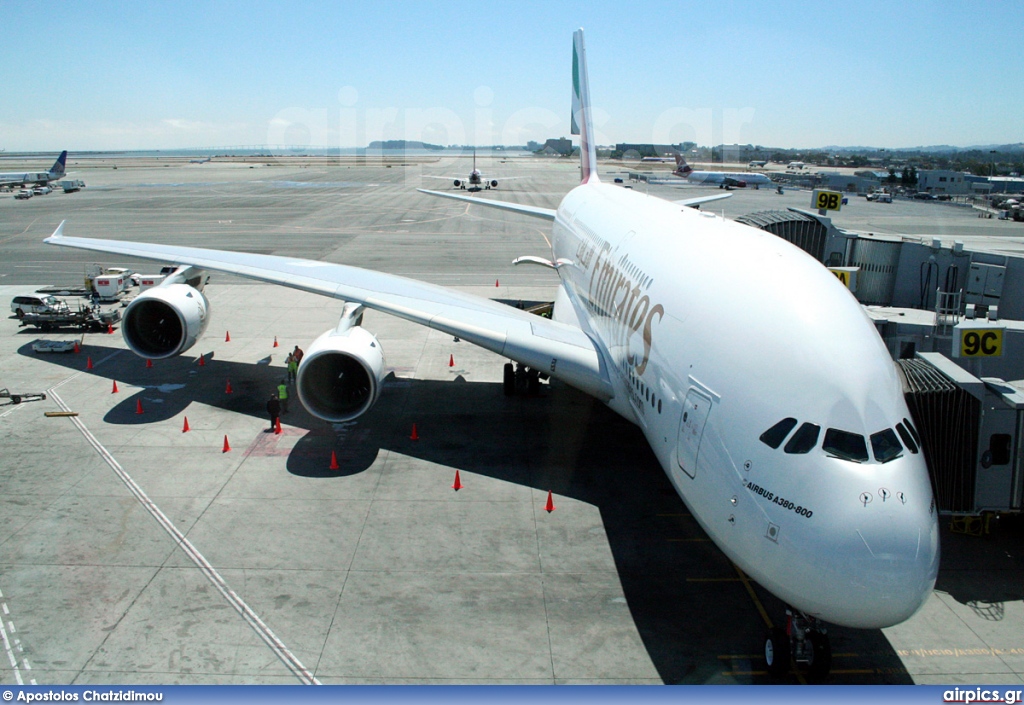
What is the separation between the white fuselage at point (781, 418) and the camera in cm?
699

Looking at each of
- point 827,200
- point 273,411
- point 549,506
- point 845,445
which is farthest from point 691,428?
point 827,200

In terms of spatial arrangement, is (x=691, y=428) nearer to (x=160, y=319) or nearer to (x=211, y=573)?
(x=211, y=573)

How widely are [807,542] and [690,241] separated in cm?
A: 612

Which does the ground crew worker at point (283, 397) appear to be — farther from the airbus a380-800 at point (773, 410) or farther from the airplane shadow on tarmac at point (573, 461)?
the airbus a380-800 at point (773, 410)

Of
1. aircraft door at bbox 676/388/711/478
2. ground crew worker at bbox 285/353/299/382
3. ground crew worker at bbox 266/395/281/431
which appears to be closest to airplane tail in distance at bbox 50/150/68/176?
ground crew worker at bbox 285/353/299/382

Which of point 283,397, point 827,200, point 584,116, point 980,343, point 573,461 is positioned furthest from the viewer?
point 584,116

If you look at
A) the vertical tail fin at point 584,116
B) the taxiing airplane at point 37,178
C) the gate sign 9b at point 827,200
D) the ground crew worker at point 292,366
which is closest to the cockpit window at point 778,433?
the ground crew worker at point 292,366

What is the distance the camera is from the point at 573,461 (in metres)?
15.2

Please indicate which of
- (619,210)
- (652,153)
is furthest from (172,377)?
(652,153)

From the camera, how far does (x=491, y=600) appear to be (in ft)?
33.8

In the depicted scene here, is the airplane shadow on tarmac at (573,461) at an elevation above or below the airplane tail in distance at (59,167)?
below

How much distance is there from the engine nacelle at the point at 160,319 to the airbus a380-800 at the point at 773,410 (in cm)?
879

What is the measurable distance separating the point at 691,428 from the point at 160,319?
52.9ft

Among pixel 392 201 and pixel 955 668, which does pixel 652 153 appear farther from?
pixel 955 668
